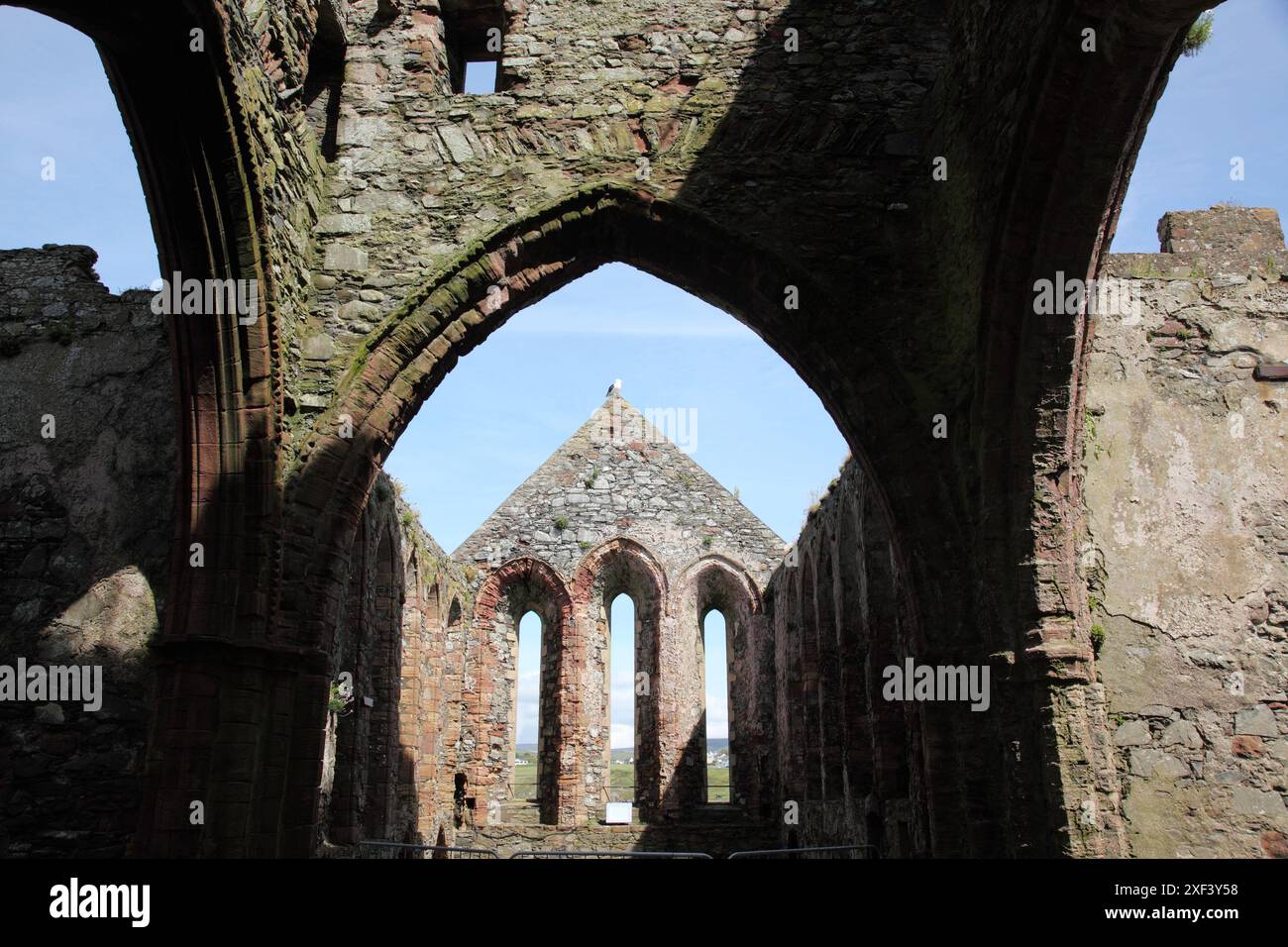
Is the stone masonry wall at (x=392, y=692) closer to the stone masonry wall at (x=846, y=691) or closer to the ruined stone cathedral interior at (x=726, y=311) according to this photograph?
the ruined stone cathedral interior at (x=726, y=311)

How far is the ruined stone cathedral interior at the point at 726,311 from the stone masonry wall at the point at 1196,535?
2 cm

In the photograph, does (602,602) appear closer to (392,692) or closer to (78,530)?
(392,692)

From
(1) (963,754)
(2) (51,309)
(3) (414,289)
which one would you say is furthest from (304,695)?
(1) (963,754)

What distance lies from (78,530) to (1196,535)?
22.0 feet

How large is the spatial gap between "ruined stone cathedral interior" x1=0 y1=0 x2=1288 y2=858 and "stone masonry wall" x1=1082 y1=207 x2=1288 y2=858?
0.07ft

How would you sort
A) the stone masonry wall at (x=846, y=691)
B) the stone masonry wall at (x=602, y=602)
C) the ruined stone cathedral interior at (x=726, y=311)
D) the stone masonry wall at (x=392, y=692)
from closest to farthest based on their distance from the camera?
the ruined stone cathedral interior at (x=726, y=311)
the stone masonry wall at (x=846, y=691)
the stone masonry wall at (x=392, y=692)
the stone masonry wall at (x=602, y=602)

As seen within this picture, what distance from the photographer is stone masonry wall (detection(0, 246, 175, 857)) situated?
18.6 ft

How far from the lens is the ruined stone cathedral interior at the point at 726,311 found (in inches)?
214

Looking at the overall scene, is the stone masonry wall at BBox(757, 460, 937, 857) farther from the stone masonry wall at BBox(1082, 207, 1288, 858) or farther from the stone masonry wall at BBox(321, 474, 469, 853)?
the stone masonry wall at BBox(321, 474, 469, 853)

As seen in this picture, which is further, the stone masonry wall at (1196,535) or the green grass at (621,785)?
the green grass at (621,785)

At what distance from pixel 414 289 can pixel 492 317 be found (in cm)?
53

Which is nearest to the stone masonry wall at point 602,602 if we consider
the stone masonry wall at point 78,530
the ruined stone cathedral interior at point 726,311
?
the ruined stone cathedral interior at point 726,311

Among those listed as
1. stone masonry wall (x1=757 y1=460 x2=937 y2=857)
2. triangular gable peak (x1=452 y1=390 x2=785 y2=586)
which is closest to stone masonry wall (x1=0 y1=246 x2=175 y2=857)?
stone masonry wall (x1=757 y1=460 x2=937 y2=857)
